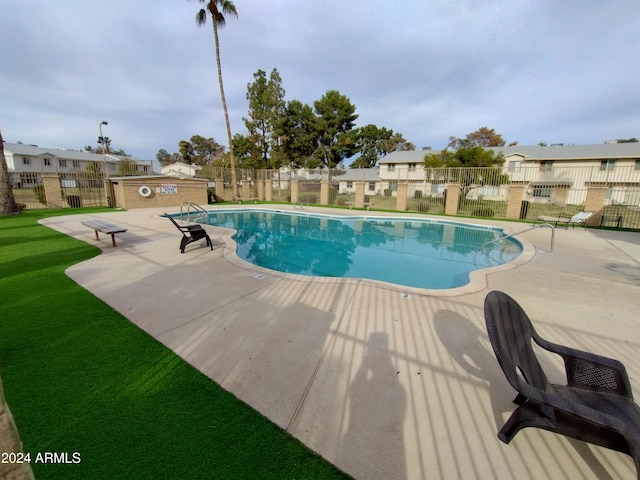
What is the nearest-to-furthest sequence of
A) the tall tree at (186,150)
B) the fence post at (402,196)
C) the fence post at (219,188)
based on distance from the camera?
the fence post at (402,196)
the fence post at (219,188)
the tall tree at (186,150)

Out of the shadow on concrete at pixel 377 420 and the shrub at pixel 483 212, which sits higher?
the shrub at pixel 483 212

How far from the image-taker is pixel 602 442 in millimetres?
1722

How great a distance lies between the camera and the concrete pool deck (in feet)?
6.28

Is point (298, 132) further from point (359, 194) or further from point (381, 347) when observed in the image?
point (381, 347)

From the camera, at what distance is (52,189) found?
15.5 metres

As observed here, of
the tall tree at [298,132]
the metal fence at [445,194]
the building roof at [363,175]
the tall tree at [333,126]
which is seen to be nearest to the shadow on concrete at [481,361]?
the metal fence at [445,194]

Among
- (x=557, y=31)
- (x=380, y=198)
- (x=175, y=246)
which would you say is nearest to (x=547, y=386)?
(x=175, y=246)

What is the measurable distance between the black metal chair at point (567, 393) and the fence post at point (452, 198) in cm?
1582

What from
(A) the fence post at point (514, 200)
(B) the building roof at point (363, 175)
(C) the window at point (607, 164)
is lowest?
(A) the fence post at point (514, 200)

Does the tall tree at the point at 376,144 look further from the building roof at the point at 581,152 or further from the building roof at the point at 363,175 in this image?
the building roof at the point at 581,152

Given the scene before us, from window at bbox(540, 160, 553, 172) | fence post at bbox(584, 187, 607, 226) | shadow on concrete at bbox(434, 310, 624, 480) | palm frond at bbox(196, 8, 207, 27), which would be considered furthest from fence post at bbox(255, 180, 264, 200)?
window at bbox(540, 160, 553, 172)

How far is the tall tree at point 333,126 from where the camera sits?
32031 millimetres

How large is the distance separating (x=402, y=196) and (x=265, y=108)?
19.1 metres

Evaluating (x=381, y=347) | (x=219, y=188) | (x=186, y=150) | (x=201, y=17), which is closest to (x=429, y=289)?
(x=381, y=347)
